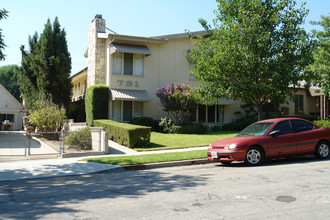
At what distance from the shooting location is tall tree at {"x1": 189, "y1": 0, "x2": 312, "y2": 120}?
13695mm

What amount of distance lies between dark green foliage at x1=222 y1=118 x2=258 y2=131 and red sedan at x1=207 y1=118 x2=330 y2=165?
42.2 ft

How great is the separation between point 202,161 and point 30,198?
6359 mm

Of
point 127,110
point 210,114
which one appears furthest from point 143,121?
point 210,114

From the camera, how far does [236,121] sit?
Answer: 82.0ft

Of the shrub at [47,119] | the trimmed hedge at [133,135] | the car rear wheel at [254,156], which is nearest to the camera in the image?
the car rear wheel at [254,156]

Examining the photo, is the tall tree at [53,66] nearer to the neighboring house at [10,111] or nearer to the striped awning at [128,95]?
the striped awning at [128,95]

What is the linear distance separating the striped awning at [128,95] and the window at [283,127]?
490 inches

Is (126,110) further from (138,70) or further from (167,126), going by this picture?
(167,126)

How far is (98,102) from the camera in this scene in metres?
21.4

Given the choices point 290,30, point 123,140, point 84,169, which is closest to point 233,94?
point 290,30

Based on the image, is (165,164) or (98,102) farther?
(98,102)

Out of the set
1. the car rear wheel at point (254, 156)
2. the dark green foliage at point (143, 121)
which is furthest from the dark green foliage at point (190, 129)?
the car rear wheel at point (254, 156)

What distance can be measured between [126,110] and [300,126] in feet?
46.4

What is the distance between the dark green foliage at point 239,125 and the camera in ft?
78.3
